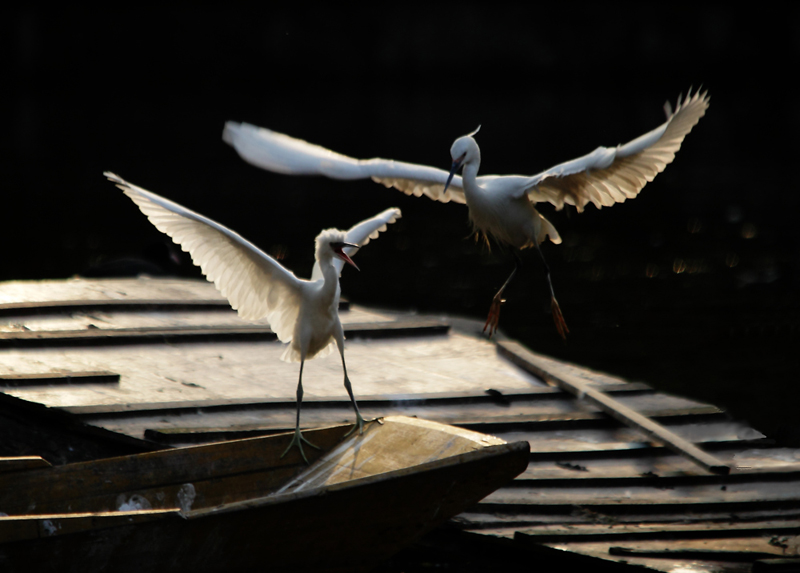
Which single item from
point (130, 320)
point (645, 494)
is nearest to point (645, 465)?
point (645, 494)

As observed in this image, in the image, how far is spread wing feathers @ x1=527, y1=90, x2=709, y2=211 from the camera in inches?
222

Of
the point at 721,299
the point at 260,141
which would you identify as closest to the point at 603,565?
the point at 260,141

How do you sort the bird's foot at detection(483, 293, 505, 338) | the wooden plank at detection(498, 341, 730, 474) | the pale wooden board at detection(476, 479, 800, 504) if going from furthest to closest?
the bird's foot at detection(483, 293, 505, 338) → the wooden plank at detection(498, 341, 730, 474) → the pale wooden board at detection(476, 479, 800, 504)

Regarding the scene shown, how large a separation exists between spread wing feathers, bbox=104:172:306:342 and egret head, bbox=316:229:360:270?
23 centimetres

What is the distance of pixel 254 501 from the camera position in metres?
4.25

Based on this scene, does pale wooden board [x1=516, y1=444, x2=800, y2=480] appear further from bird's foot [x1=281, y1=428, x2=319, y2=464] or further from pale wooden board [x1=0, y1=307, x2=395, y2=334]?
pale wooden board [x1=0, y1=307, x2=395, y2=334]

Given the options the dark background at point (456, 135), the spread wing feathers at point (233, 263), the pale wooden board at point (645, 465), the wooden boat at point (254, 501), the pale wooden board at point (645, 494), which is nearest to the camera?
the wooden boat at point (254, 501)

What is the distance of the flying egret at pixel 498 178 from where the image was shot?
6.15 meters

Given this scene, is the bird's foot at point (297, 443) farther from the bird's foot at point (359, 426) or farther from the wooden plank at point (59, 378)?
the wooden plank at point (59, 378)

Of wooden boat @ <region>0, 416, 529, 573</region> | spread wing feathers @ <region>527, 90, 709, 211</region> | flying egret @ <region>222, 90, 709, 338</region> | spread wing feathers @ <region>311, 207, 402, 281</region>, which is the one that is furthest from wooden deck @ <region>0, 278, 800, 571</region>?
spread wing feathers @ <region>527, 90, 709, 211</region>

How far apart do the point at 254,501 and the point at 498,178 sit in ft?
11.0

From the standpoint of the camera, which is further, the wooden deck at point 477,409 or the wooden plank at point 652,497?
the wooden plank at point 652,497

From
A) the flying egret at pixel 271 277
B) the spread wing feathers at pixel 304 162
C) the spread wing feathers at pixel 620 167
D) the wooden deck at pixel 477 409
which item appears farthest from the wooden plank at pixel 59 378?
the spread wing feathers at pixel 620 167

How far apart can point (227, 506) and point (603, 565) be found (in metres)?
1.83
